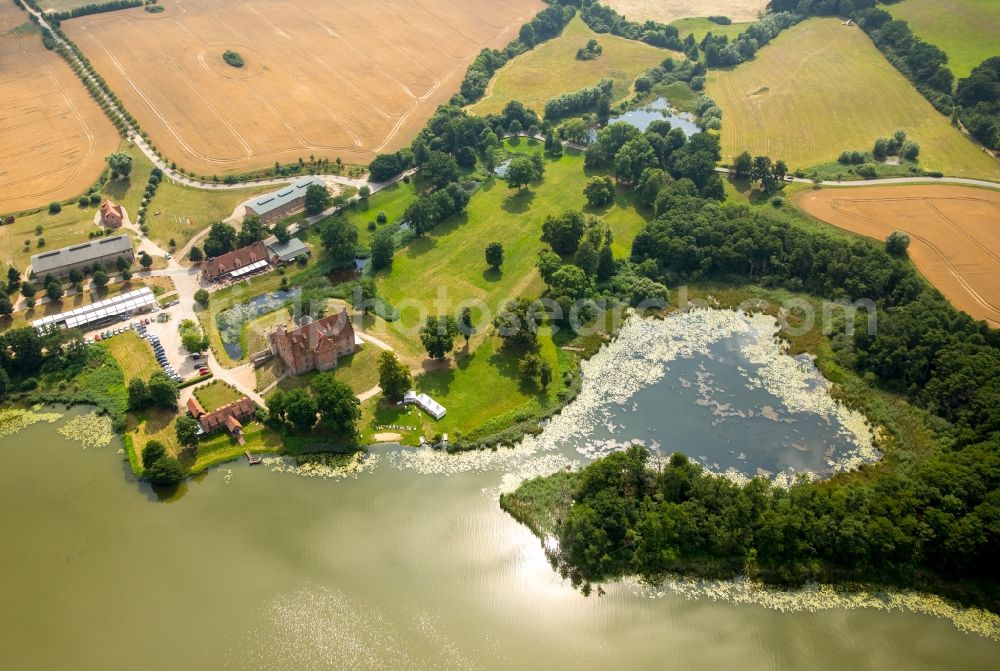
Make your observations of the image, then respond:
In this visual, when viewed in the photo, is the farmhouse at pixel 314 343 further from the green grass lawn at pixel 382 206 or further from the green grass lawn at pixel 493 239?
the green grass lawn at pixel 382 206

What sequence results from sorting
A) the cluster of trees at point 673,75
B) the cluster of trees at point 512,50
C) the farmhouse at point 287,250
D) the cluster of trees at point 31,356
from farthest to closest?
the cluster of trees at point 673,75 < the cluster of trees at point 512,50 < the farmhouse at point 287,250 < the cluster of trees at point 31,356

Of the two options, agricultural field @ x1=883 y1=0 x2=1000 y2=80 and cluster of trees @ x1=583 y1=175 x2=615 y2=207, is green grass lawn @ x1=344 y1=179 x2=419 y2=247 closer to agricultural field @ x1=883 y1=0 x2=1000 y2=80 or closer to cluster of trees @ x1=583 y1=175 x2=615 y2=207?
cluster of trees @ x1=583 y1=175 x2=615 y2=207

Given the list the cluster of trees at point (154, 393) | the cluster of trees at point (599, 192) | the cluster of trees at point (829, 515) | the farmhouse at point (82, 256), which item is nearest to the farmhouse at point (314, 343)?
the cluster of trees at point (154, 393)

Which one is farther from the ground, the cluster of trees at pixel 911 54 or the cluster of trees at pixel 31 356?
the cluster of trees at pixel 911 54

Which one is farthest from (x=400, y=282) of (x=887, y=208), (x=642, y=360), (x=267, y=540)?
(x=887, y=208)

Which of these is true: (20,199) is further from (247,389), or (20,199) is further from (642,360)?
(642,360)

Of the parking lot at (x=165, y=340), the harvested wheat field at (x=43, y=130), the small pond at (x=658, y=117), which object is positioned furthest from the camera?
the small pond at (x=658, y=117)
